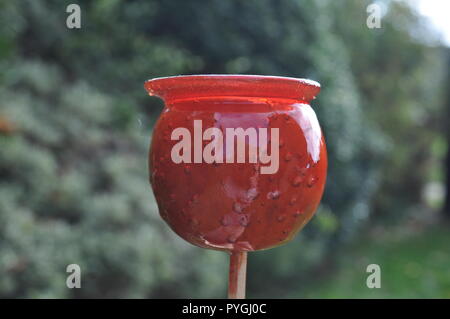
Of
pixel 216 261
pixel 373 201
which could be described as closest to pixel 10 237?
pixel 216 261

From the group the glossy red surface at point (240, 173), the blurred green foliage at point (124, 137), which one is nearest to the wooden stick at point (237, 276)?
the glossy red surface at point (240, 173)

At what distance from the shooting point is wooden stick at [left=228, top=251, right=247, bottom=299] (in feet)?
3.13

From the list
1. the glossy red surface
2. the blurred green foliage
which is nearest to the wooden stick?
the glossy red surface

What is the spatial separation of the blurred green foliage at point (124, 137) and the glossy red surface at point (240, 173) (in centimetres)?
189

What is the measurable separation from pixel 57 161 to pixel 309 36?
88.5 inches

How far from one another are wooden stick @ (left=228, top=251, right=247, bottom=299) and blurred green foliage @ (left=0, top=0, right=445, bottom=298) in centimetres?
187

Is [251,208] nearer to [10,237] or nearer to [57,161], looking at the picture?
[10,237]

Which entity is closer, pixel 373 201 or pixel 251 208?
pixel 251 208

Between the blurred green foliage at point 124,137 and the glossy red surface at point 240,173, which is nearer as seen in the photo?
the glossy red surface at point 240,173

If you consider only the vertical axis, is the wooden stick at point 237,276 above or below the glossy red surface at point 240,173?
below

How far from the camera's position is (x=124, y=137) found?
368cm

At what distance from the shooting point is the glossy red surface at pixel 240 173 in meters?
0.90

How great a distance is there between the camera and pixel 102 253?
299cm

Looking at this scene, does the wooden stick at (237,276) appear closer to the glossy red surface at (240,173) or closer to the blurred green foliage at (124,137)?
the glossy red surface at (240,173)
